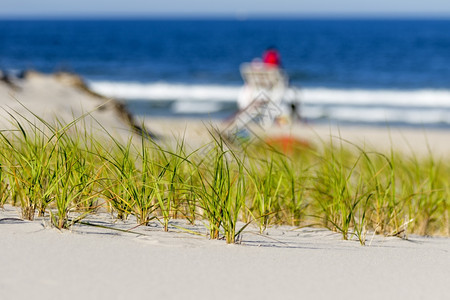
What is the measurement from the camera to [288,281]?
1954 millimetres

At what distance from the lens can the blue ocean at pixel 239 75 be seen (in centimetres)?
1881

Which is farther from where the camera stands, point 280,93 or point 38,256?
point 280,93

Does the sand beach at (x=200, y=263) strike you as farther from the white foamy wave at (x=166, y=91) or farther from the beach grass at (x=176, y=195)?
the white foamy wave at (x=166, y=91)

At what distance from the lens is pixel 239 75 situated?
27.4 m

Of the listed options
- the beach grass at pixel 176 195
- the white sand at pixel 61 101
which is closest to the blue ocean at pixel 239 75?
the white sand at pixel 61 101

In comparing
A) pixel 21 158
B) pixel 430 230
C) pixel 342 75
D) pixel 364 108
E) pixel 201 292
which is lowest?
pixel 201 292

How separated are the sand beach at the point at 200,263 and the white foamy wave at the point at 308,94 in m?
17.8

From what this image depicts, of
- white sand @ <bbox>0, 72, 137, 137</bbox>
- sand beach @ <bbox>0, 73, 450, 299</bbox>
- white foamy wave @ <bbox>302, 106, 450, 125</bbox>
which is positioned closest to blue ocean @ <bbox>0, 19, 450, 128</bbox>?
white foamy wave @ <bbox>302, 106, 450, 125</bbox>

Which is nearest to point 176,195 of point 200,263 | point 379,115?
point 200,263

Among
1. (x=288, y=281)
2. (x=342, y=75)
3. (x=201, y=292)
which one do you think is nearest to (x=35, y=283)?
(x=201, y=292)

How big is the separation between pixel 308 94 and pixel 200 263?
66.5 ft

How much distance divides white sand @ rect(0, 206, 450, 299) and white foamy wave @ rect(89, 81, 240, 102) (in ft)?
62.5

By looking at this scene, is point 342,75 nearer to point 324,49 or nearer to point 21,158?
point 324,49

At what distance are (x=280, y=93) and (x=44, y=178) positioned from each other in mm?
6464
